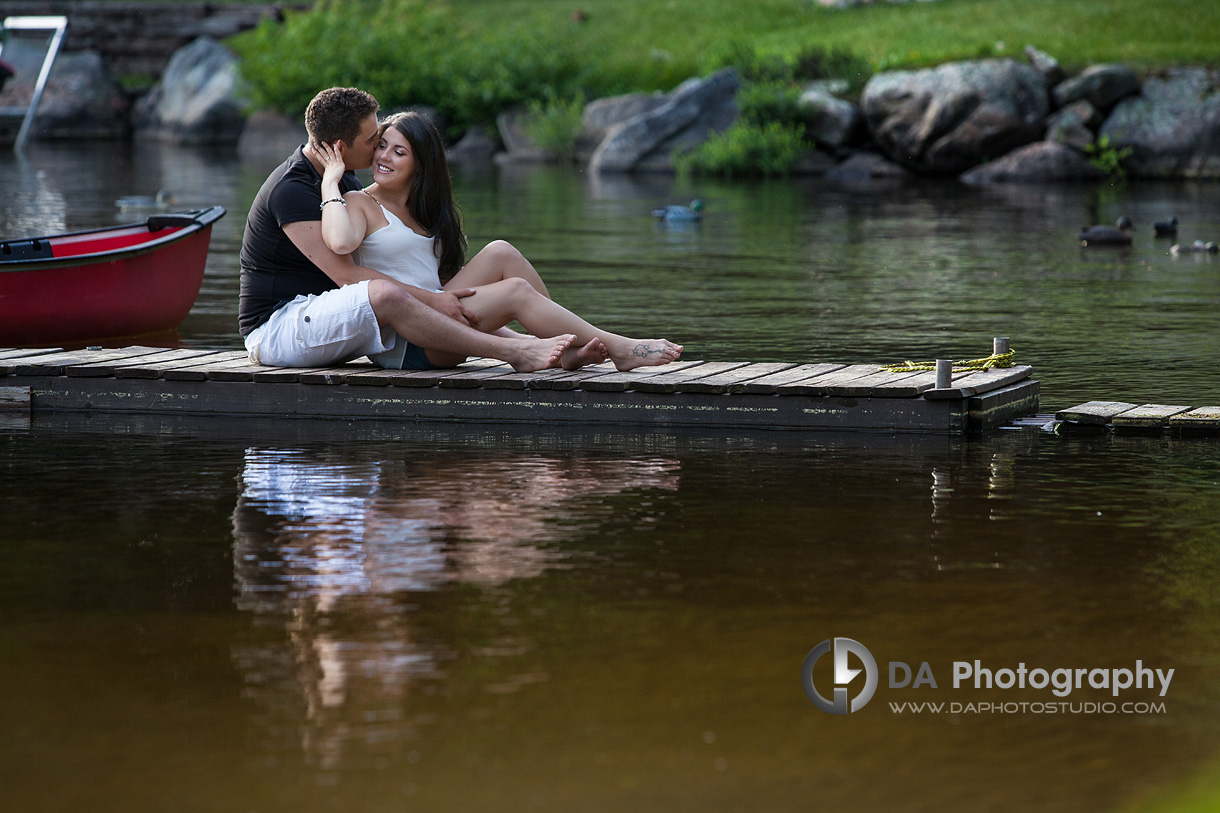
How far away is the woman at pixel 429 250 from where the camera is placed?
7285 millimetres

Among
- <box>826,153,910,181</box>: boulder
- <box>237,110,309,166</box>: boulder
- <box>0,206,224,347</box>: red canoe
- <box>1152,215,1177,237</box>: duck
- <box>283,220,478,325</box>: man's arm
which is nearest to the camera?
<box>283,220,478,325</box>: man's arm

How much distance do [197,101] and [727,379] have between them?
37163 millimetres

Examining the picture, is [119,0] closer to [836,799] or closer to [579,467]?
[579,467]

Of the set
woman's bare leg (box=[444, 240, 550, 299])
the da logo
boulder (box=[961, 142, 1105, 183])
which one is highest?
boulder (box=[961, 142, 1105, 183])

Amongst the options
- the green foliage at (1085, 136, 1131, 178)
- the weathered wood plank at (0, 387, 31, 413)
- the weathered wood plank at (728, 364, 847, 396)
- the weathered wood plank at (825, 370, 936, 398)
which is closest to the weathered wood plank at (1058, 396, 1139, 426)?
the weathered wood plank at (825, 370, 936, 398)

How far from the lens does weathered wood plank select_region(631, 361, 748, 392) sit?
7391 mm

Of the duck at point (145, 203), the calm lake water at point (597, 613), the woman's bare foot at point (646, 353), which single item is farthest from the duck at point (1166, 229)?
the duck at point (145, 203)

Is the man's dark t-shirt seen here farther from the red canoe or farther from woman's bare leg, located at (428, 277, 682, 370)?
the red canoe

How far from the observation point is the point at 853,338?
412 inches

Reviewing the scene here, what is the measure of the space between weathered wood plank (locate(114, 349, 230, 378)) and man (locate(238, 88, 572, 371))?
21.0 inches

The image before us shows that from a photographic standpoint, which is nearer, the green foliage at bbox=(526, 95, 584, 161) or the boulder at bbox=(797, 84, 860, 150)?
the boulder at bbox=(797, 84, 860, 150)

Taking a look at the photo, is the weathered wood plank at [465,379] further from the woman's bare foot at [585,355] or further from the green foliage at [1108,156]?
the green foliage at [1108,156]

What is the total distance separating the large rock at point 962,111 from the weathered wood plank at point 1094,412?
22.7 m

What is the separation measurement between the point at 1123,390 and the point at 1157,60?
23946 mm
